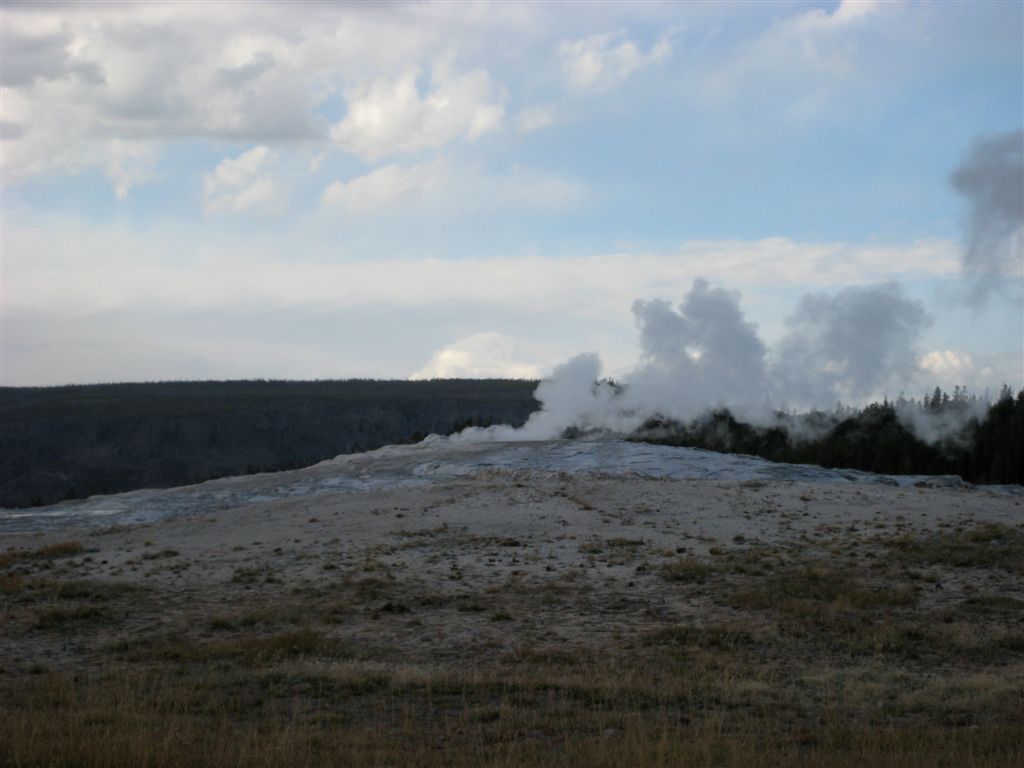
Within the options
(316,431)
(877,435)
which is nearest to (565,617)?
(877,435)

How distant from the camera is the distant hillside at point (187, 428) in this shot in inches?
3467

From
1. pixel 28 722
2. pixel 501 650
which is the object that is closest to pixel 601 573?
pixel 501 650

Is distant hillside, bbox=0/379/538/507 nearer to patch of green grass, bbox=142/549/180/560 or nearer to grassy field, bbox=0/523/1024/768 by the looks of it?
patch of green grass, bbox=142/549/180/560

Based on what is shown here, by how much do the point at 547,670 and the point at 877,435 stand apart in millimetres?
44161

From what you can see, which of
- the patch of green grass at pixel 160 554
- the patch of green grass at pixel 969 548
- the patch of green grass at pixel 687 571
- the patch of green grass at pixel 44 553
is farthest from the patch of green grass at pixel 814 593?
the patch of green grass at pixel 44 553

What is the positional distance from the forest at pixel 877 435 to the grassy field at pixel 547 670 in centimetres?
3074

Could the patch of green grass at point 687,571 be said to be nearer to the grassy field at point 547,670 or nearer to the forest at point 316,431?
the grassy field at point 547,670

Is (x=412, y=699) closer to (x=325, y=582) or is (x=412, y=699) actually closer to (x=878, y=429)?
(x=325, y=582)

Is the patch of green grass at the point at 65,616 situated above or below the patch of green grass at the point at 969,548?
below

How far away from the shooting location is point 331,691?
11.8 m

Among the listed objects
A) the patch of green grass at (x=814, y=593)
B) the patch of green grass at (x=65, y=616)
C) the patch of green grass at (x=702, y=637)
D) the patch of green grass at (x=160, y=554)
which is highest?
the patch of green grass at (x=814, y=593)

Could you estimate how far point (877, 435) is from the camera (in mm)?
53781

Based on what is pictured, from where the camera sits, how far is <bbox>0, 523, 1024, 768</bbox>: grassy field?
29.5 ft

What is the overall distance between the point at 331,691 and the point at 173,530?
17824mm
